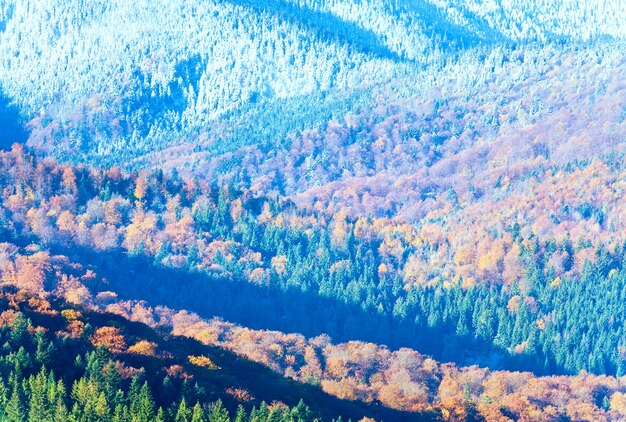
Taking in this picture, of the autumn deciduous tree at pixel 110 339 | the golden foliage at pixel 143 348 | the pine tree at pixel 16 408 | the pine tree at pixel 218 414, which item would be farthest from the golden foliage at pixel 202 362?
the pine tree at pixel 16 408

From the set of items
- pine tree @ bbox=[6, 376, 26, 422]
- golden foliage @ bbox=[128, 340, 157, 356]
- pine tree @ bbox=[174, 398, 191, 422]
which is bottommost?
pine tree @ bbox=[6, 376, 26, 422]

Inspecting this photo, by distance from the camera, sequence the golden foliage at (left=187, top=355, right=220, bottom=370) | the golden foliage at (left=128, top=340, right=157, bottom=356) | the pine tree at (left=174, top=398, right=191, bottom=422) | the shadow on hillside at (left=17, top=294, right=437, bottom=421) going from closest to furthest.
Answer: the pine tree at (left=174, top=398, right=191, bottom=422) < the shadow on hillside at (left=17, top=294, right=437, bottom=421) < the golden foliage at (left=128, top=340, right=157, bottom=356) < the golden foliage at (left=187, top=355, right=220, bottom=370)

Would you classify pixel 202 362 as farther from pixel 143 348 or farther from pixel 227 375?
pixel 143 348

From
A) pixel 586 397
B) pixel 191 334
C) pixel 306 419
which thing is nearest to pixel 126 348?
pixel 306 419

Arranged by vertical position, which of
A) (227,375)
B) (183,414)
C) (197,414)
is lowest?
(183,414)

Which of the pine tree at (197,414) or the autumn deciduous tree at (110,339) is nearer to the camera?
Answer: the pine tree at (197,414)

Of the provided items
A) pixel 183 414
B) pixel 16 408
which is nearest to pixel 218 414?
pixel 183 414

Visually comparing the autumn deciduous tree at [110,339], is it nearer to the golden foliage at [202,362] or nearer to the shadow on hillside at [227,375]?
the shadow on hillside at [227,375]

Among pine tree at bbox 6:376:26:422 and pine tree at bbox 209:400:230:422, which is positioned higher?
pine tree at bbox 209:400:230:422

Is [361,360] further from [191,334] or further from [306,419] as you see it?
[306,419]

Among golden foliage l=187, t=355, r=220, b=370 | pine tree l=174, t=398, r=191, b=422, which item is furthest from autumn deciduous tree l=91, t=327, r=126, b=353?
pine tree l=174, t=398, r=191, b=422

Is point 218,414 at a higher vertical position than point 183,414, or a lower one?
higher

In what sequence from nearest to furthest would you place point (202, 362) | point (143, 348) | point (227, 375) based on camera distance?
point (143, 348) < point (227, 375) < point (202, 362)

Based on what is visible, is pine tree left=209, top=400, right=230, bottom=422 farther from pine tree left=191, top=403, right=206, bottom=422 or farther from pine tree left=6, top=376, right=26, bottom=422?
pine tree left=6, top=376, right=26, bottom=422
